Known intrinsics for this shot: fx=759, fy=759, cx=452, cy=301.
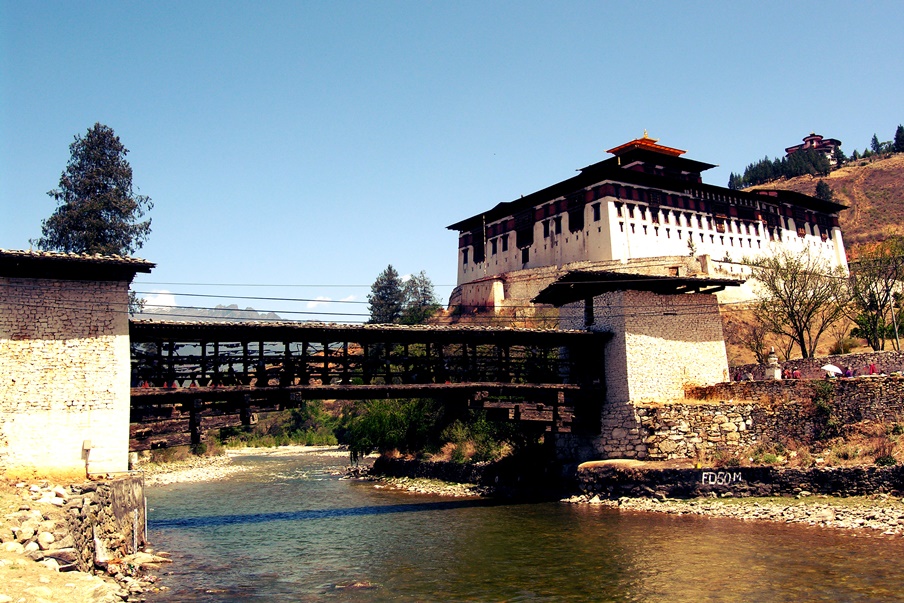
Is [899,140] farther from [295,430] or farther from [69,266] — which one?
[69,266]

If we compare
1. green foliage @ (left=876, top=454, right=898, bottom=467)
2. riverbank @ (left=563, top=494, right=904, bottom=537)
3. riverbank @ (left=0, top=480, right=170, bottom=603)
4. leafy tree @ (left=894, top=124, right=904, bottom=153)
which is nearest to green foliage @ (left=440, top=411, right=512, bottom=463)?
riverbank @ (left=563, top=494, right=904, bottom=537)

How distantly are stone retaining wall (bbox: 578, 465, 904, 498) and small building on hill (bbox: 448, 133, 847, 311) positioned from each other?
95.3ft

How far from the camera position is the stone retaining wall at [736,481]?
22688mm

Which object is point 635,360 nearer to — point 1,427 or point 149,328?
point 149,328

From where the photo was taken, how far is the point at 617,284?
2911 centimetres

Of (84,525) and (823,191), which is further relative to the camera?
(823,191)

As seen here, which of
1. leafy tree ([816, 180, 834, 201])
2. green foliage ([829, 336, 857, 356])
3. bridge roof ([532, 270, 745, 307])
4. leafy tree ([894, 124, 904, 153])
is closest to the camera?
bridge roof ([532, 270, 745, 307])

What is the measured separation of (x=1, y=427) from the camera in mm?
18344

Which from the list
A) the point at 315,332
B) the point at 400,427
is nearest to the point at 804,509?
the point at 315,332

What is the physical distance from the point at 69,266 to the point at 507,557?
44.3 feet

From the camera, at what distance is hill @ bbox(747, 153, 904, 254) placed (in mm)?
98312

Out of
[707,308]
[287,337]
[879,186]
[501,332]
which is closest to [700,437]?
[707,308]

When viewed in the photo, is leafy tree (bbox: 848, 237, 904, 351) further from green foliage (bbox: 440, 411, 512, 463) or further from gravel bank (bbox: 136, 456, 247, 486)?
gravel bank (bbox: 136, 456, 247, 486)

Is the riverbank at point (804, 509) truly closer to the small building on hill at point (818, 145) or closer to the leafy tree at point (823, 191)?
the leafy tree at point (823, 191)
